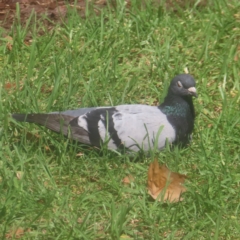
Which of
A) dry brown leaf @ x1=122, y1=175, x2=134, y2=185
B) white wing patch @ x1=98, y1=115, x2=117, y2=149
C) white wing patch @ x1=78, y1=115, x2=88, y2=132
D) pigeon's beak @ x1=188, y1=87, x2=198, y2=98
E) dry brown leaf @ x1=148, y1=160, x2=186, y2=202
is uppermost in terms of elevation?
pigeon's beak @ x1=188, y1=87, x2=198, y2=98

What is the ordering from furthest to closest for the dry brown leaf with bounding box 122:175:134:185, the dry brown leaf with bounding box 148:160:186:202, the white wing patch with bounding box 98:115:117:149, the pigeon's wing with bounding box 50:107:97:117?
the pigeon's wing with bounding box 50:107:97:117 → the white wing patch with bounding box 98:115:117:149 → the dry brown leaf with bounding box 122:175:134:185 → the dry brown leaf with bounding box 148:160:186:202

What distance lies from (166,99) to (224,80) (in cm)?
78

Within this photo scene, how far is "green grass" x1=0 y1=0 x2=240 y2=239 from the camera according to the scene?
165 inches

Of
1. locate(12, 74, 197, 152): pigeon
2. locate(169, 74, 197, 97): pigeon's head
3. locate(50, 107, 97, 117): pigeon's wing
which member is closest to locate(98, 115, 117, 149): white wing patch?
locate(12, 74, 197, 152): pigeon

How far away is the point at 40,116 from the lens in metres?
4.79

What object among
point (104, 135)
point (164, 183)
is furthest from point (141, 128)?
point (164, 183)

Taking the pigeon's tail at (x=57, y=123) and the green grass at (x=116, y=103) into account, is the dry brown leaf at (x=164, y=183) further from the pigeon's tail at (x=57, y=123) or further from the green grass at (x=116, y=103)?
the pigeon's tail at (x=57, y=123)

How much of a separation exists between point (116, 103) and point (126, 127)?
60 centimetres

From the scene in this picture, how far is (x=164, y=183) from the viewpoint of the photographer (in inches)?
175

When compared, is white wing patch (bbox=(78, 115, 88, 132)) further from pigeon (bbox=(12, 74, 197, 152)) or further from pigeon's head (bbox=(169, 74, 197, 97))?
pigeon's head (bbox=(169, 74, 197, 97))

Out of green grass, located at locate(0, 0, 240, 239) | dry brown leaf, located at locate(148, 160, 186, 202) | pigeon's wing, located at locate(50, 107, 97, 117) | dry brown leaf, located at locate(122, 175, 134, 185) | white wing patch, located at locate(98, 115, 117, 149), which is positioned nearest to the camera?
green grass, located at locate(0, 0, 240, 239)

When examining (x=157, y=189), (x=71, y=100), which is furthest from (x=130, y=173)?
(x=71, y=100)

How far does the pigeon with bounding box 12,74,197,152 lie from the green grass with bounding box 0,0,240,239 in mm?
90

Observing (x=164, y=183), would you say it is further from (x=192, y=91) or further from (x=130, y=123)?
(x=192, y=91)
